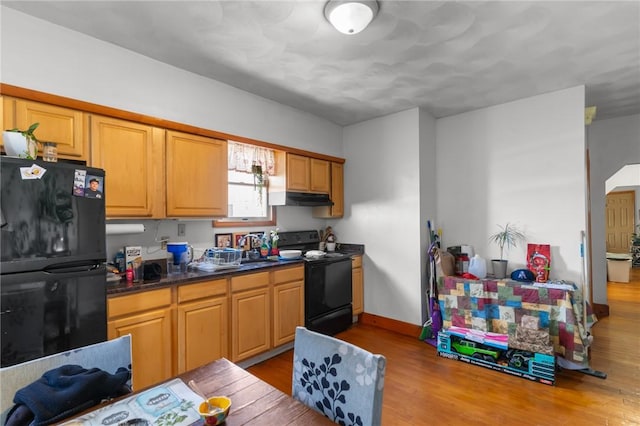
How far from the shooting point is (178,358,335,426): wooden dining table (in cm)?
95

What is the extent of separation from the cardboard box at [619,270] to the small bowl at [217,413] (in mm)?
8125

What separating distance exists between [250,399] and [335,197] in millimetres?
3214

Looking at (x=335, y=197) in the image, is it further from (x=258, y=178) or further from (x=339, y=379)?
(x=339, y=379)

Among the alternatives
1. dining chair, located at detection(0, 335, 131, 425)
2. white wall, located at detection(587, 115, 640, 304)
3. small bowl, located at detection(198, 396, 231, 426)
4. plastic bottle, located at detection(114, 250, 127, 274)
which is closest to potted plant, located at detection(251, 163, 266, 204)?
plastic bottle, located at detection(114, 250, 127, 274)

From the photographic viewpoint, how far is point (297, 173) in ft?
11.9

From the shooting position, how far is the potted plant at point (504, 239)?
3209mm

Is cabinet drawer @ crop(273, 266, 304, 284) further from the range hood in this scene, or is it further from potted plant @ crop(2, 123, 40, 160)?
potted plant @ crop(2, 123, 40, 160)

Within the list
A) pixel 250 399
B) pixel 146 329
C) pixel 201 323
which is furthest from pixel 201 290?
pixel 250 399

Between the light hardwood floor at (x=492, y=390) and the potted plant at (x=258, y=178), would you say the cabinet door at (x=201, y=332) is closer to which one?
the light hardwood floor at (x=492, y=390)

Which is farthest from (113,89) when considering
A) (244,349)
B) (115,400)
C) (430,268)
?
(430,268)

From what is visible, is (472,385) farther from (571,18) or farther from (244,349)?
(571,18)

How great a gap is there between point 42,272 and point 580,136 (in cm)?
438

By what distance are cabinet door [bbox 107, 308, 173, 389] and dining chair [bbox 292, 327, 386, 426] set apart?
136 cm

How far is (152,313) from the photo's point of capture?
2.17m
